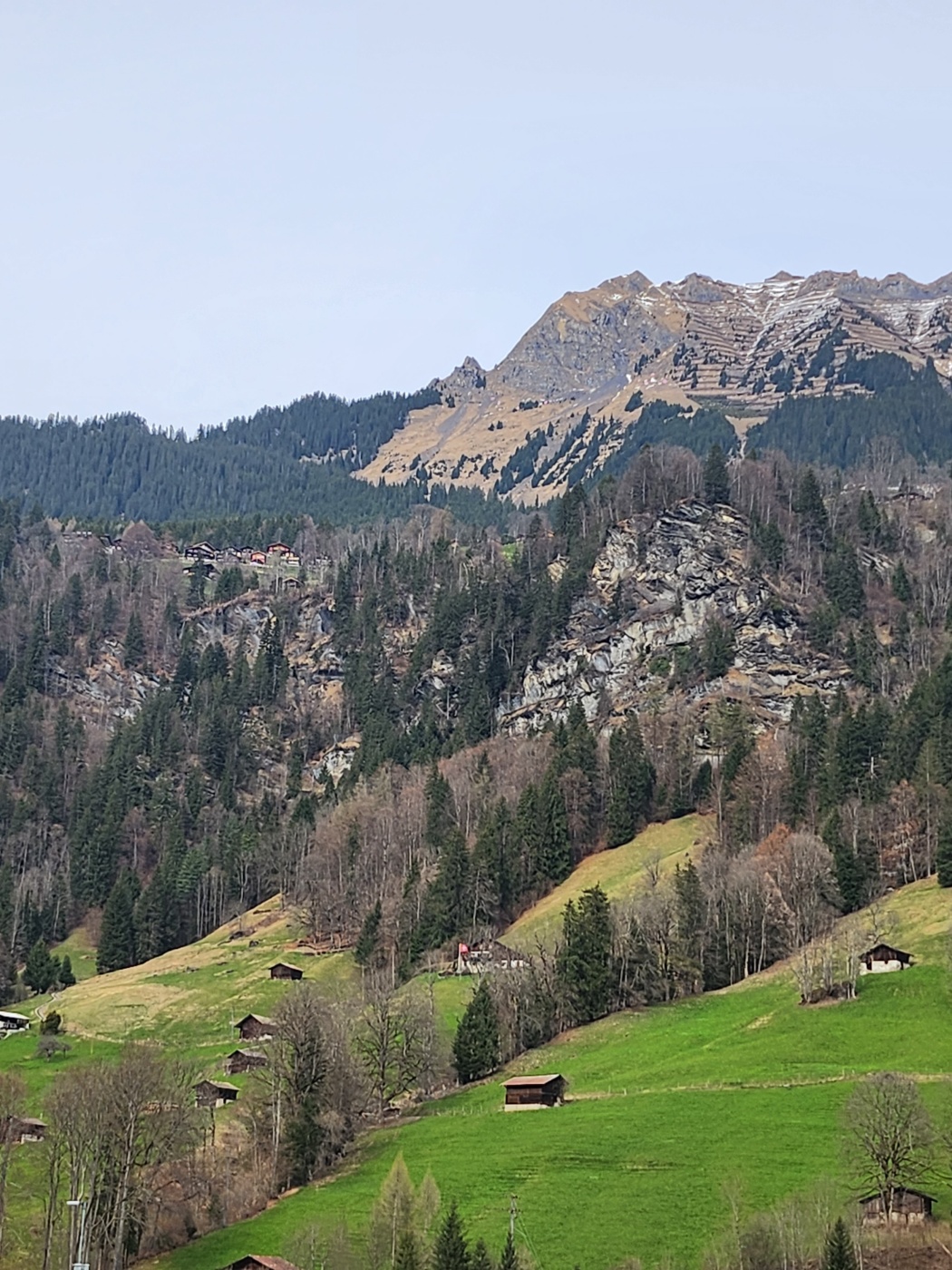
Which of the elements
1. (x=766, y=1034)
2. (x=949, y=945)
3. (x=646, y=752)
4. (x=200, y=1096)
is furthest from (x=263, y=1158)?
(x=646, y=752)

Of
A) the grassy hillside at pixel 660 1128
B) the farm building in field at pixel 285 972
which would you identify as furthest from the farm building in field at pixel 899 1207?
the farm building in field at pixel 285 972

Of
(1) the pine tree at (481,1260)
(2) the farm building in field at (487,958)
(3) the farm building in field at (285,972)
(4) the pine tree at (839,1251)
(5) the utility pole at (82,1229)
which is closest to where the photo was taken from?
(4) the pine tree at (839,1251)

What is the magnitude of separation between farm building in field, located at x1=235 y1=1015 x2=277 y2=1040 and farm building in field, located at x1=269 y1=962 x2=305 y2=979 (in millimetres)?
17027

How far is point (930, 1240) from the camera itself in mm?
67375

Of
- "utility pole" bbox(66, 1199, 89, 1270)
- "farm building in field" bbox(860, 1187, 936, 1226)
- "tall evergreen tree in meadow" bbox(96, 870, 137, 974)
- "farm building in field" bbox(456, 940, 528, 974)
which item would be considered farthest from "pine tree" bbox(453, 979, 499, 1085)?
"tall evergreen tree in meadow" bbox(96, 870, 137, 974)

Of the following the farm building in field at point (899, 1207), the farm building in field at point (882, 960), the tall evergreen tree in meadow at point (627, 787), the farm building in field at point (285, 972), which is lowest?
the farm building in field at point (285, 972)

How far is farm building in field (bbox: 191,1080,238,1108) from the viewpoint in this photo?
9962 centimetres

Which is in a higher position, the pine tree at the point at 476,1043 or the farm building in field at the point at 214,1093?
the pine tree at the point at 476,1043

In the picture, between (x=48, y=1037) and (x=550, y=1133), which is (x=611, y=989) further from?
(x=48, y=1037)

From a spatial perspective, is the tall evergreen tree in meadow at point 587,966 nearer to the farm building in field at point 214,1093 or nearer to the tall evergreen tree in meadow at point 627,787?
the farm building in field at point 214,1093

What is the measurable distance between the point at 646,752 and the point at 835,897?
167ft

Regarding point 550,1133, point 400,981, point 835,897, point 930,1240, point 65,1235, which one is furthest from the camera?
point 400,981

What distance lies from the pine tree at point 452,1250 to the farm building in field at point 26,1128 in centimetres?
3298

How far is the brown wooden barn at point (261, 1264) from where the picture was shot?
70188mm
